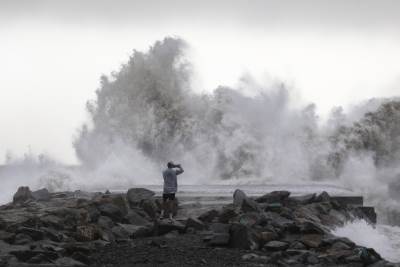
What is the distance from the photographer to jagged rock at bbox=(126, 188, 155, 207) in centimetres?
1762

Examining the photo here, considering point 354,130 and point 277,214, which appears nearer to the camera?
point 277,214

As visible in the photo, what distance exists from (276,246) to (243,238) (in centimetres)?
55

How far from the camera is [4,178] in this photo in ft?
104

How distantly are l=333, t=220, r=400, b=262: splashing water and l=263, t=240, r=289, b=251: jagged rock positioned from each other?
2632 millimetres

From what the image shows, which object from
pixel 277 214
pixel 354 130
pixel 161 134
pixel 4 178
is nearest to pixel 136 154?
pixel 161 134

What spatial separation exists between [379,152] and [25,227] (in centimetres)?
2171

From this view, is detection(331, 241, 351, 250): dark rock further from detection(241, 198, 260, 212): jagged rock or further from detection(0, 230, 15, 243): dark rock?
detection(0, 230, 15, 243): dark rock

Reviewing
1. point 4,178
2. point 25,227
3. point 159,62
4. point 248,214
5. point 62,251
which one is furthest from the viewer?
point 159,62

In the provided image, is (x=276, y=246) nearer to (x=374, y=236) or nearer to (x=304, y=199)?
(x=374, y=236)

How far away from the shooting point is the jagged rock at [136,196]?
17.6 m

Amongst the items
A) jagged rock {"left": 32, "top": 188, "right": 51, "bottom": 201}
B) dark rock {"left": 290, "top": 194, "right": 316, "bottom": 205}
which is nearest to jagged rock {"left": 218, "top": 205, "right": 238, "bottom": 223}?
dark rock {"left": 290, "top": 194, "right": 316, "bottom": 205}

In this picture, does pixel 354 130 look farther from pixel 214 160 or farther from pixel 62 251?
pixel 62 251

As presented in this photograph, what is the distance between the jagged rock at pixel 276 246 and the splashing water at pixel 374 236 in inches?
104

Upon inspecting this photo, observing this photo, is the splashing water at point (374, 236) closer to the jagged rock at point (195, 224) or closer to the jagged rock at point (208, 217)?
the jagged rock at point (208, 217)
